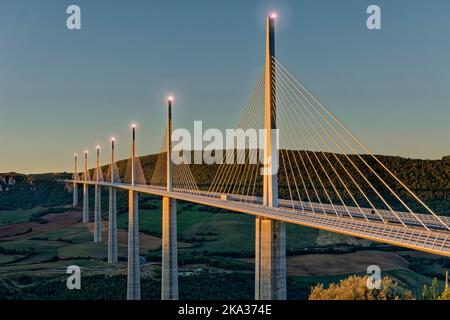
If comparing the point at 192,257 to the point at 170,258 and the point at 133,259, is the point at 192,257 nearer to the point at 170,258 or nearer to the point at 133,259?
the point at 133,259

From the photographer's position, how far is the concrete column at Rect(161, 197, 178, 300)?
Answer: 3997 cm

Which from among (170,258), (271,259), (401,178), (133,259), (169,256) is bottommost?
(133,259)

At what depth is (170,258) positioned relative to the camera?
40312 mm

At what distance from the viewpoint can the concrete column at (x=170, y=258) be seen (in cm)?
3997

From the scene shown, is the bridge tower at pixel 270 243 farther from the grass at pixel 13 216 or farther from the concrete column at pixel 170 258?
the grass at pixel 13 216

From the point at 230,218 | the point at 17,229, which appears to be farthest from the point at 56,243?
the point at 230,218

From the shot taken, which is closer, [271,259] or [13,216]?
[271,259]

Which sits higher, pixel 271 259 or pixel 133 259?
pixel 271 259

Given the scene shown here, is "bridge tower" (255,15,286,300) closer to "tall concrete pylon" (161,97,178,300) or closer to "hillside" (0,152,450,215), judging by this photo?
"tall concrete pylon" (161,97,178,300)
